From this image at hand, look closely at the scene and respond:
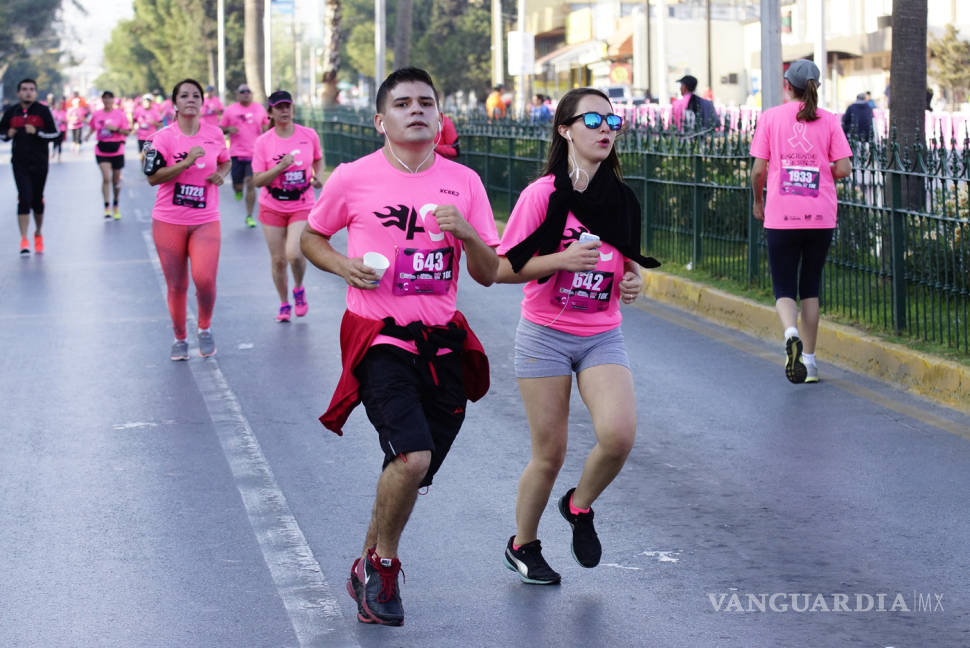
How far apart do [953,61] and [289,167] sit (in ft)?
120

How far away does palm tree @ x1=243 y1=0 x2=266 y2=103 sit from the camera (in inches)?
1670

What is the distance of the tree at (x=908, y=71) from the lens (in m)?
11.6

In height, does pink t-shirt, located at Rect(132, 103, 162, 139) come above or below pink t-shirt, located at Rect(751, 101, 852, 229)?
above

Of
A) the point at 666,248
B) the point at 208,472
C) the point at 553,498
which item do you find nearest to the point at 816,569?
the point at 553,498

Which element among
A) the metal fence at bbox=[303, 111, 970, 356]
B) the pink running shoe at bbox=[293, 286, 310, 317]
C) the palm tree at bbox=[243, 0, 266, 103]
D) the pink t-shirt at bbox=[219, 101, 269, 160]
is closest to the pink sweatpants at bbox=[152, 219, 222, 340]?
the pink running shoe at bbox=[293, 286, 310, 317]

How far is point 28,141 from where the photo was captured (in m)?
17.5

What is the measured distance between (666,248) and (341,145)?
1963 centimetres

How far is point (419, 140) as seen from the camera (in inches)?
198

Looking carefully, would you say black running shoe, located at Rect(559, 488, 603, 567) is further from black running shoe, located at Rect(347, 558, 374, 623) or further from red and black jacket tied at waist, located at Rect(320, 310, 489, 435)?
black running shoe, located at Rect(347, 558, 374, 623)

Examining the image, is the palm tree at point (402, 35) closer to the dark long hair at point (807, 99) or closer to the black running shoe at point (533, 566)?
the dark long hair at point (807, 99)

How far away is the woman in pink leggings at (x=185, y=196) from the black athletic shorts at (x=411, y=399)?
18.0 feet

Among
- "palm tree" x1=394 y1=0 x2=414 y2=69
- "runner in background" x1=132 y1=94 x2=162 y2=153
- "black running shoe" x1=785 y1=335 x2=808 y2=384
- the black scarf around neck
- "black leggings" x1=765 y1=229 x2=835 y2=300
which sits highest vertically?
"palm tree" x1=394 y1=0 x2=414 y2=69

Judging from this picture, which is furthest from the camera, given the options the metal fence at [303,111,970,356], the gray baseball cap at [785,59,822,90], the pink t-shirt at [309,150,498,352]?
the metal fence at [303,111,970,356]

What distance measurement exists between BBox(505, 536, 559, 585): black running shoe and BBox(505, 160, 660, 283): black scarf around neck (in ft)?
3.17
